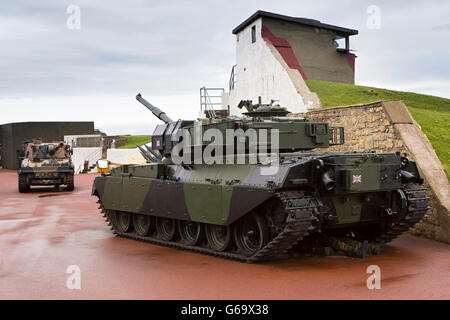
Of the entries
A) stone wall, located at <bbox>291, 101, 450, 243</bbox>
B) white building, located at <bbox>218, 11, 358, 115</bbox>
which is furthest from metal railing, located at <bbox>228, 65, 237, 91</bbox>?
stone wall, located at <bbox>291, 101, 450, 243</bbox>

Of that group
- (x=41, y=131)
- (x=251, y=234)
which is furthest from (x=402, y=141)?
(x=41, y=131)

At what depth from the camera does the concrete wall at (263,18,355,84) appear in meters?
28.6

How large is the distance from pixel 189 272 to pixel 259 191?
1.66m

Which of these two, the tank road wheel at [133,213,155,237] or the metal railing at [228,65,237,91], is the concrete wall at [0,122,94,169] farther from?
the tank road wheel at [133,213,155,237]

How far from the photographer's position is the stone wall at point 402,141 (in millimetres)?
11438

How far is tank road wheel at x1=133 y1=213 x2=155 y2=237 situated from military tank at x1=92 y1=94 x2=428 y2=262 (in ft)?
0.07

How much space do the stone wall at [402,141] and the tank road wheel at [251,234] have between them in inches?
135

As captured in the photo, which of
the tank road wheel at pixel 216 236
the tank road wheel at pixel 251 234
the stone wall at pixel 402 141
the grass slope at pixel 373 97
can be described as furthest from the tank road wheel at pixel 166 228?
the grass slope at pixel 373 97

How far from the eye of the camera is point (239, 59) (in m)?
29.5

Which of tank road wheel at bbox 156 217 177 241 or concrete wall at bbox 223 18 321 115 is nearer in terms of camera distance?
tank road wheel at bbox 156 217 177 241

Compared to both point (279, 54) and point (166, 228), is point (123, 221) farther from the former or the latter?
point (279, 54)

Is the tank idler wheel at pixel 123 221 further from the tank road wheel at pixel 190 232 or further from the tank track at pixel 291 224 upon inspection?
the tank track at pixel 291 224

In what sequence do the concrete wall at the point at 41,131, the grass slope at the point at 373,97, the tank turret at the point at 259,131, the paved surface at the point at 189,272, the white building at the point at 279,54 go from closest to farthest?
the paved surface at the point at 189,272
the tank turret at the point at 259,131
the grass slope at the point at 373,97
the white building at the point at 279,54
the concrete wall at the point at 41,131
